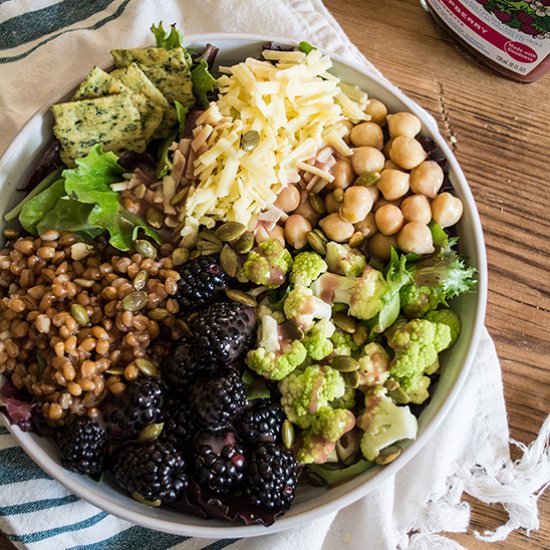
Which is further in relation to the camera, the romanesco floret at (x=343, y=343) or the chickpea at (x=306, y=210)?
the chickpea at (x=306, y=210)

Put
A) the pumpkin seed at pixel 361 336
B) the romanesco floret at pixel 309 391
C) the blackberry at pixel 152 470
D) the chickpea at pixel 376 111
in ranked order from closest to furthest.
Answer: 1. the blackberry at pixel 152 470
2. the romanesco floret at pixel 309 391
3. the pumpkin seed at pixel 361 336
4. the chickpea at pixel 376 111

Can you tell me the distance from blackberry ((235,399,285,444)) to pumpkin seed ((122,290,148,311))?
0.30 m

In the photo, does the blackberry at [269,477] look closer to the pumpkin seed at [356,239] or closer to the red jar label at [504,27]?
the pumpkin seed at [356,239]

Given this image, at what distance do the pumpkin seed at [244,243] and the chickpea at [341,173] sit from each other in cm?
24

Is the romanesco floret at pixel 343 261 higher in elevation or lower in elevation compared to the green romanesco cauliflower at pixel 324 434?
higher

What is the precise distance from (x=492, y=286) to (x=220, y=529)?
2.95 ft

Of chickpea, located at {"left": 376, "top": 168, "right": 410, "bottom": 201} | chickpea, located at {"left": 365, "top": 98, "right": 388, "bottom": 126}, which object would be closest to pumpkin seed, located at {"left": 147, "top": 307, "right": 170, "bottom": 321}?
chickpea, located at {"left": 376, "top": 168, "right": 410, "bottom": 201}

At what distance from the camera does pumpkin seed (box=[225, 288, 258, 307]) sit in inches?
62.1

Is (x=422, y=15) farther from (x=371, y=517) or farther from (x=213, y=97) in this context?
(x=371, y=517)

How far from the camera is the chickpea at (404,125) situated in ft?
5.50

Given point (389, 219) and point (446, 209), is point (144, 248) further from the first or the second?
point (446, 209)

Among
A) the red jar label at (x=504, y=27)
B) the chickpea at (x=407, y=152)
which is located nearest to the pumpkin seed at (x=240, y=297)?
the chickpea at (x=407, y=152)

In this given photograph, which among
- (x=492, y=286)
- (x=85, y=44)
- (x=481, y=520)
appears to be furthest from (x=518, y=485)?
(x=85, y=44)

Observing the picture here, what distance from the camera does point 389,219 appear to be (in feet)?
5.40
